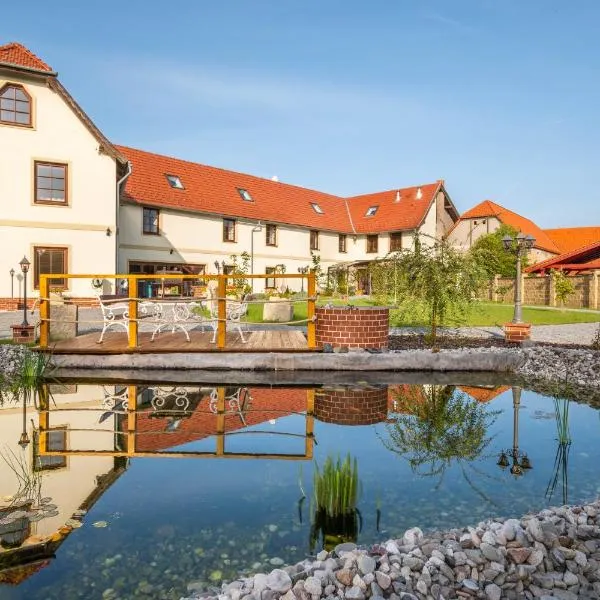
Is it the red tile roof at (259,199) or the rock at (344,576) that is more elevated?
the red tile roof at (259,199)

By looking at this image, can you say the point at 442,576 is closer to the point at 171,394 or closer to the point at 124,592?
the point at 124,592

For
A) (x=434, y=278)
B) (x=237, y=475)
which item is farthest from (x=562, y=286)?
(x=237, y=475)

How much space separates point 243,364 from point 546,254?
39311 millimetres

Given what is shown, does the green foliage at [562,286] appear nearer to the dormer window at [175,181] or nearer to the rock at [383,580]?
the dormer window at [175,181]

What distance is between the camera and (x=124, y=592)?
2.72m

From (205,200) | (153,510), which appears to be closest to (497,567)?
(153,510)

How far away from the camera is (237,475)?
4516mm

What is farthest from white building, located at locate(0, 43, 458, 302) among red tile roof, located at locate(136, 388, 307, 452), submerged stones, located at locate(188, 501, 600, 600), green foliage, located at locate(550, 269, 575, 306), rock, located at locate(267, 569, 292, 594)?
rock, located at locate(267, 569, 292, 594)

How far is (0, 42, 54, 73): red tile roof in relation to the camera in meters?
17.3

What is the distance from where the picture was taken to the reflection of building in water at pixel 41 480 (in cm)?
312

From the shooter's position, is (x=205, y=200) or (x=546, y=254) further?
(x=546, y=254)

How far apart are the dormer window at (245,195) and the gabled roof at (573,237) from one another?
3018 cm

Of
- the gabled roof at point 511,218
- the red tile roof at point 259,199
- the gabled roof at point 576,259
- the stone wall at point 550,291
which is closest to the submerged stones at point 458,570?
the stone wall at point 550,291

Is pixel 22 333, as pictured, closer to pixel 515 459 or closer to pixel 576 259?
pixel 515 459
